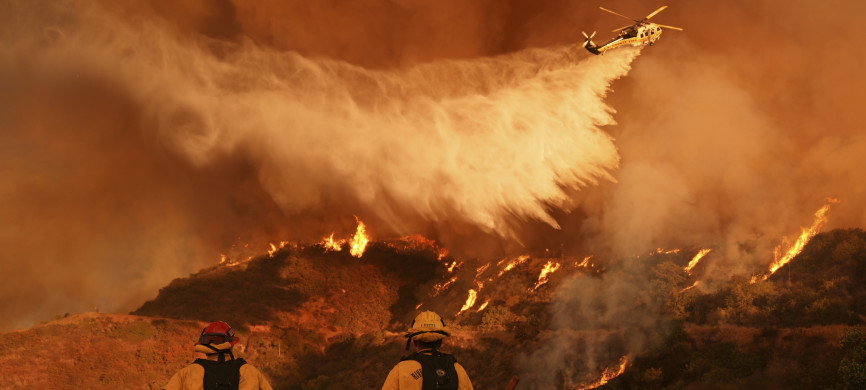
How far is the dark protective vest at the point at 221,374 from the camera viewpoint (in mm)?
6926

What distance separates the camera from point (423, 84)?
2103 inches

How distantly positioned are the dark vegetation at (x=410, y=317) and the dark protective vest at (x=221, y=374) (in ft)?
71.6

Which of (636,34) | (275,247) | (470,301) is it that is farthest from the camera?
(275,247)

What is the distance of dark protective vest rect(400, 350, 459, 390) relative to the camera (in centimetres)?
636

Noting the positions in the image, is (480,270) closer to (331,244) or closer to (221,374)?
(331,244)

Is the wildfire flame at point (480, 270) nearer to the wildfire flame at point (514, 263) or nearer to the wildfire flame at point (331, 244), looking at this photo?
the wildfire flame at point (514, 263)

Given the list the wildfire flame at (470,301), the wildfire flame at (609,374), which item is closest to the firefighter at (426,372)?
the wildfire flame at (609,374)

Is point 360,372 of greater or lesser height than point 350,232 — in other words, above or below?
below

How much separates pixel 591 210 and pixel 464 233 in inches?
536

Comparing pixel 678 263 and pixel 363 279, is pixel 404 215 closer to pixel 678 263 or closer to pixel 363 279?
pixel 363 279

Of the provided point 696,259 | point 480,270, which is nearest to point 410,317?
point 480,270

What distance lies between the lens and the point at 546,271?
50.2 meters

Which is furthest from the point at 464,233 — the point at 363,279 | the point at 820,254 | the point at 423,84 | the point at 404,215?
the point at 820,254

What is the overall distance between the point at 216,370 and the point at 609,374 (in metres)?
28.2
